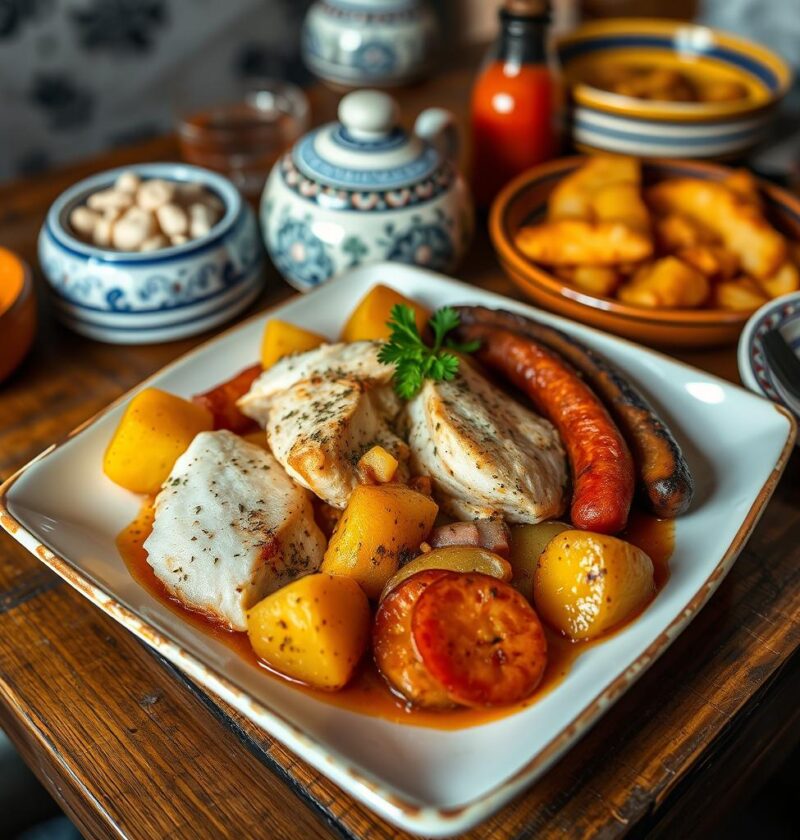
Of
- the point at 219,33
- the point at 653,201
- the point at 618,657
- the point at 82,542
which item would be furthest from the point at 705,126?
the point at 219,33

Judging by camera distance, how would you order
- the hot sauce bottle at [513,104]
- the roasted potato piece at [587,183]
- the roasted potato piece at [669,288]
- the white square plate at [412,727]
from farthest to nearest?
1. the hot sauce bottle at [513,104]
2. the roasted potato piece at [587,183]
3. the roasted potato piece at [669,288]
4. the white square plate at [412,727]

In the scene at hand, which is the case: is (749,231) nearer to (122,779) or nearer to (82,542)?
(82,542)

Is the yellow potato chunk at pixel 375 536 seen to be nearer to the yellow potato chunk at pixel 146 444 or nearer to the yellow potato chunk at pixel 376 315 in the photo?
the yellow potato chunk at pixel 146 444

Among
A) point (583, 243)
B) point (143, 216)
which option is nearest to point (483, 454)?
point (583, 243)

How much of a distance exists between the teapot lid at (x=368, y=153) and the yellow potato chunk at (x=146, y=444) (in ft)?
2.40

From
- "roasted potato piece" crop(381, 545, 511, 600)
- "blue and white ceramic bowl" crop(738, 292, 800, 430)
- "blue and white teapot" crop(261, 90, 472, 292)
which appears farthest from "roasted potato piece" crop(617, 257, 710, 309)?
"roasted potato piece" crop(381, 545, 511, 600)

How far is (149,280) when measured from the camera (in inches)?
73.3

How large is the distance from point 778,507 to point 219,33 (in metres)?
3.34

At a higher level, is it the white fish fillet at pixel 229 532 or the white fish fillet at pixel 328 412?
the white fish fillet at pixel 328 412

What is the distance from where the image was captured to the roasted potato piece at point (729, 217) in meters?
1.99

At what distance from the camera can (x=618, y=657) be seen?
3.75 feet

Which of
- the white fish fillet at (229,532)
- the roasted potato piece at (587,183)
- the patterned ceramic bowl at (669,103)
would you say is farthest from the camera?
the patterned ceramic bowl at (669,103)

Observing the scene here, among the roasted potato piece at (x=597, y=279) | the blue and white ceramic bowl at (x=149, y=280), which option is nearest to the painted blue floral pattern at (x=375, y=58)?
the blue and white ceramic bowl at (x=149, y=280)

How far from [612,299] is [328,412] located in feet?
2.49
